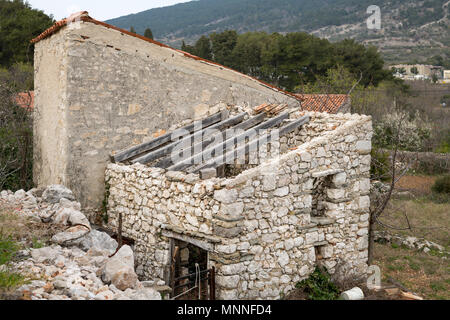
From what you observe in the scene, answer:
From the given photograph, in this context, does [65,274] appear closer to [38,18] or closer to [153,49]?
Result: [153,49]

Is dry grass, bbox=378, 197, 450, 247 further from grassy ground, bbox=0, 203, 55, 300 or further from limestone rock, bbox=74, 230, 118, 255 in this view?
grassy ground, bbox=0, 203, 55, 300

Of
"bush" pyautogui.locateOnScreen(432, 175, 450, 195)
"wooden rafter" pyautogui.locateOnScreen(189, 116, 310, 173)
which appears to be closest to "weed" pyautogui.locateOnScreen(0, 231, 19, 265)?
"wooden rafter" pyautogui.locateOnScreen(189, 116, 310, 173)

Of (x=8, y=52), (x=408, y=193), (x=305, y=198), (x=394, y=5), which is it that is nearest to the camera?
(x=305, y=198)

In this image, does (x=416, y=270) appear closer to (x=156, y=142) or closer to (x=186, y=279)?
(x=186, y=279)

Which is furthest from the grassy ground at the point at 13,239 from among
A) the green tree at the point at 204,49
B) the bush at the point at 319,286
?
the green tree at the point at 204,49

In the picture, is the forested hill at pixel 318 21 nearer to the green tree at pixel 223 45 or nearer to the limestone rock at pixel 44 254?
the green tree at pixel 223 45

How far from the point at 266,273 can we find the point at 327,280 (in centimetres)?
121

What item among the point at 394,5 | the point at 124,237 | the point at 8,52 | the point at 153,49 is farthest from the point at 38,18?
the point at 394,5

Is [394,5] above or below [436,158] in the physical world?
above

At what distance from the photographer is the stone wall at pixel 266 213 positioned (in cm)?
581

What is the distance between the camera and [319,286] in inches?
257

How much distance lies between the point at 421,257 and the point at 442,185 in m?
8.57

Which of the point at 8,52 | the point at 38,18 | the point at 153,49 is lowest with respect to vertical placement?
the point at 153,49
